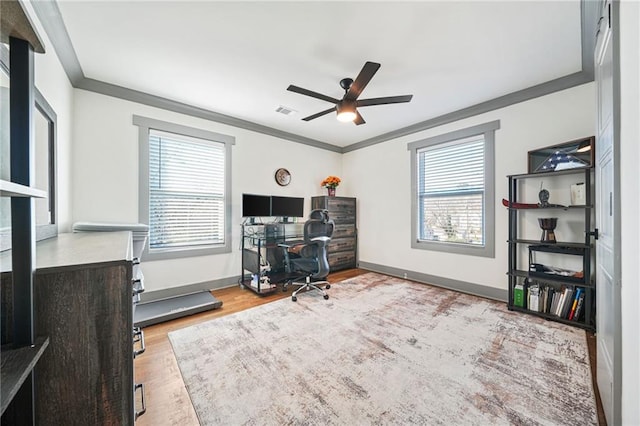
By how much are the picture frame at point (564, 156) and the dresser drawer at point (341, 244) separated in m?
3.02

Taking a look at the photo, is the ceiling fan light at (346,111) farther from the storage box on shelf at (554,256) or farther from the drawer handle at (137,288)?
the drawer handle at (137,288)

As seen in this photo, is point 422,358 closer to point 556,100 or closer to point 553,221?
point 553,221

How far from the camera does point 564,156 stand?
266 centimetres

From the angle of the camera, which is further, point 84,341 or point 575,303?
point 575,303

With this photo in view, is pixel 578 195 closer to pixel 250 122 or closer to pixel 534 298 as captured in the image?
pixel 534 298

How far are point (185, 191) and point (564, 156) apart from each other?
4.68 m

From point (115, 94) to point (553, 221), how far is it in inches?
207

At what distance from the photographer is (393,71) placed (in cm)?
261

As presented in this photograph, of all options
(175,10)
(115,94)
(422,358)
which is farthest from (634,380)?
(115,94)

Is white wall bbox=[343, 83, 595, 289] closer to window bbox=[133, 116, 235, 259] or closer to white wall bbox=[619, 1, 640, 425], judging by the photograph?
white wall bbox=[619, 1, 640, 425]

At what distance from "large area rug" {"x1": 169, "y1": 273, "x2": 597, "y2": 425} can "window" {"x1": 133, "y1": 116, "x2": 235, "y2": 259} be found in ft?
4.58

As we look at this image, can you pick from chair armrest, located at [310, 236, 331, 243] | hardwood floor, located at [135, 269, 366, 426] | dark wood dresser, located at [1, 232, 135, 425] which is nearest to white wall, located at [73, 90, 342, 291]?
hardwood floor, located at [135, 269, 366, 426]

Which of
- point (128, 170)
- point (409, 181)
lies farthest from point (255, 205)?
point (409, 181)

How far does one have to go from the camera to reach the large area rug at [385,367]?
1452 millimetres
